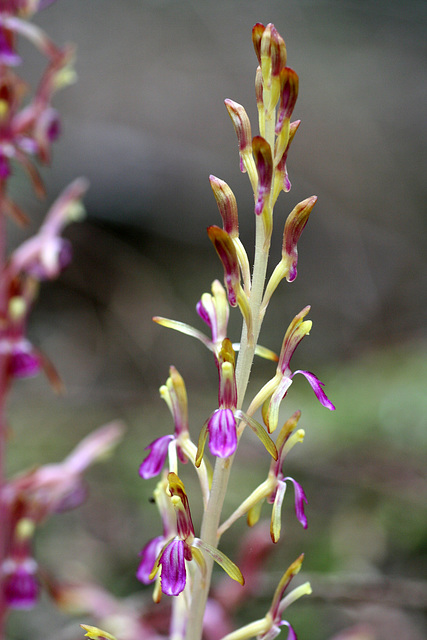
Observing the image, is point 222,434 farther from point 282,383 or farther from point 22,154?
point 22,154

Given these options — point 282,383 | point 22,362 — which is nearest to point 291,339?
point 282,383

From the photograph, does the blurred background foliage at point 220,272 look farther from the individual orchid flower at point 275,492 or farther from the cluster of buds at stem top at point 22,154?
the individual orchid flower at point 275,492

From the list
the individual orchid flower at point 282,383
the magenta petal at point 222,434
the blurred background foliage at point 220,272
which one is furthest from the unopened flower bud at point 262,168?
the blurred background foliage at point 220,272

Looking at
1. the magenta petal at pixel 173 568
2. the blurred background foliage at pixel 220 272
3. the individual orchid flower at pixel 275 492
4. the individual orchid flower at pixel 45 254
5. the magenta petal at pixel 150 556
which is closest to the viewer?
the magenta petal at pixel 173 568

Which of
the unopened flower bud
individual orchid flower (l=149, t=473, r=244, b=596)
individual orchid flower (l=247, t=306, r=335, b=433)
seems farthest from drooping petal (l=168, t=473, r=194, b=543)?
the unopened flower bud

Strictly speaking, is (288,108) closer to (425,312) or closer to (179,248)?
(425,312)

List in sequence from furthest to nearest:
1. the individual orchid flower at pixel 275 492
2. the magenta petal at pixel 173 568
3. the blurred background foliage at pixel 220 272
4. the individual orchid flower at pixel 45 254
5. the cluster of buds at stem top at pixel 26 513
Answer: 1. the blurred background foliage at pixel 220 272
2. the individual orchid flower at pixel 45 254
3. the cluster of buds at stem top at pixel 26 513
4. the individual orchid flower at pixel 275 492
5. the magenta petal at pixel 173 568

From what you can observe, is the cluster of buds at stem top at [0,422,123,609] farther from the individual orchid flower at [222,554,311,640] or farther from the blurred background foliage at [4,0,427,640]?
the individual orchid flower at [222,554,311,640]
